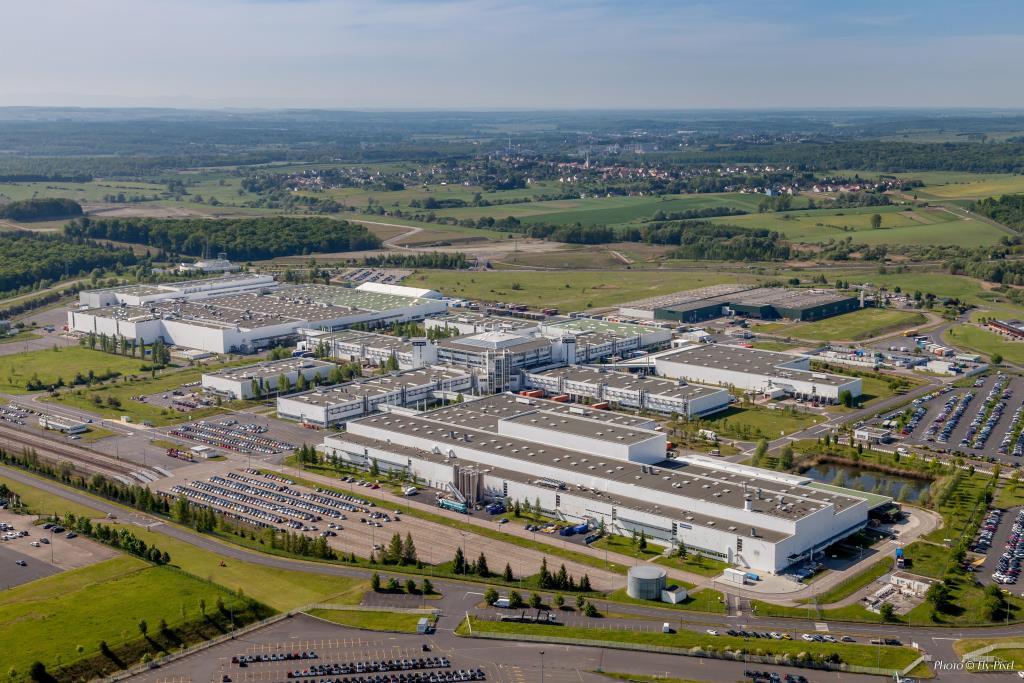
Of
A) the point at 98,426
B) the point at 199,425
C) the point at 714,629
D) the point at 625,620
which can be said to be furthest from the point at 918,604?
the point at 98,426

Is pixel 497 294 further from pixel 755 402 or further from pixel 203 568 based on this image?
pixel 203 568

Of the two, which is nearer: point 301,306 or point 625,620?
point 625,620

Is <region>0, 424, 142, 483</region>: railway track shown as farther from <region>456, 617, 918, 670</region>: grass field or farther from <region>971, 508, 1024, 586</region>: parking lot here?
<region>971, 508, 1024, 586</region>: parking lot

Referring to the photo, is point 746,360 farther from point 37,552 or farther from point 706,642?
point 37,552

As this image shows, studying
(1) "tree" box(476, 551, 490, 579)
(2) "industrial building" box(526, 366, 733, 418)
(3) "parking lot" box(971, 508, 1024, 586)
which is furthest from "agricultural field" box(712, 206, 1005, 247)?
(1) "tree" box(476, 551, 490, 579)

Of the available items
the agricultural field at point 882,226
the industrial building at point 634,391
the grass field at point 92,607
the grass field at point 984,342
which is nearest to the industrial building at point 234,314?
the industrial building at point 634,391

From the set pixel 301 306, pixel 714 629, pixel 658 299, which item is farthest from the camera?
pixel 658 299

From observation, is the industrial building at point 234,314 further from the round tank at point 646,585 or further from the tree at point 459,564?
the round tank at point 646,585
